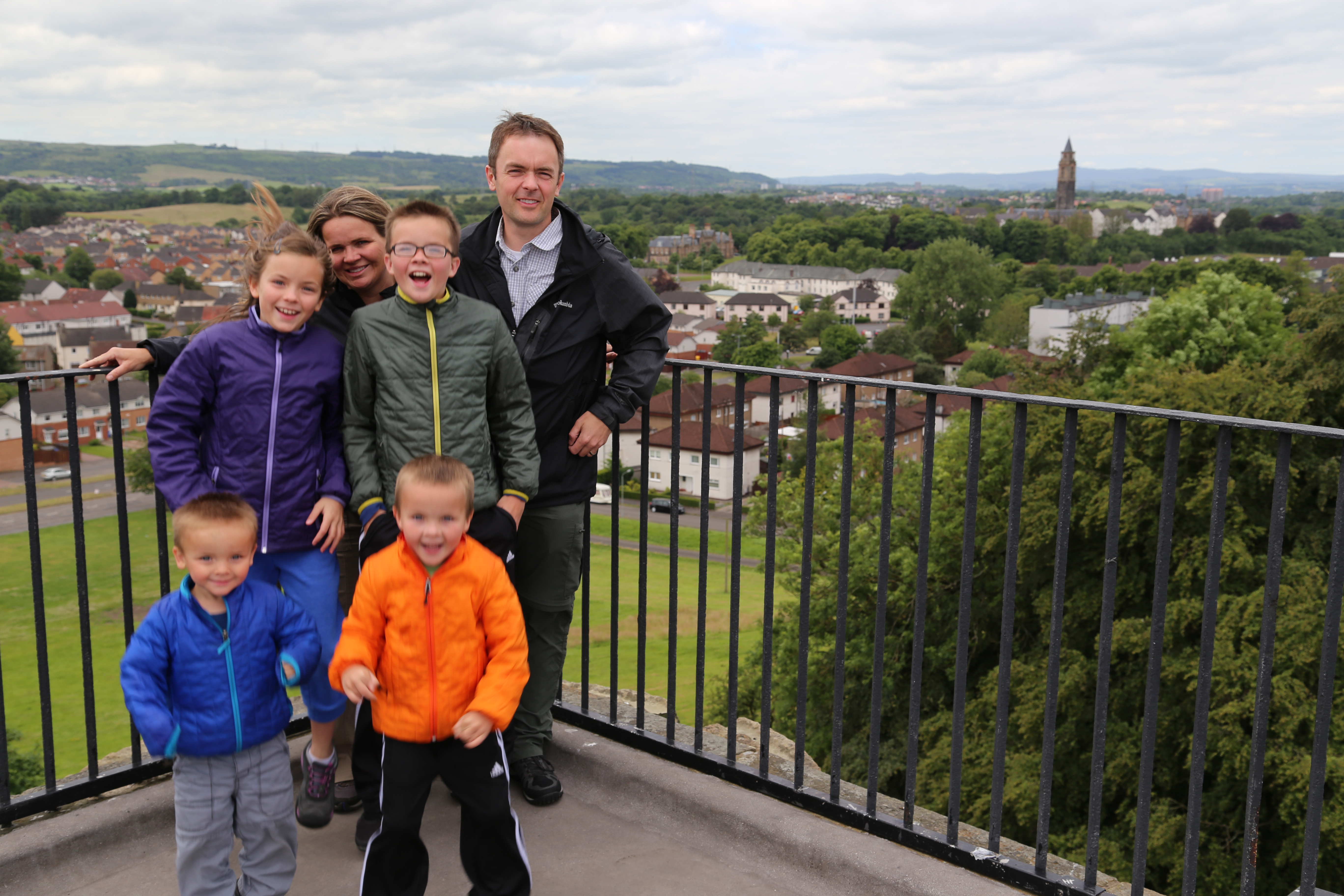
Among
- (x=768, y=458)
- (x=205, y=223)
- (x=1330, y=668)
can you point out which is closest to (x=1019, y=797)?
(x=768, y=458)

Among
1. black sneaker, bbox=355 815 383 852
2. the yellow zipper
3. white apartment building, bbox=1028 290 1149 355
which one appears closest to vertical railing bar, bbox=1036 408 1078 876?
the yellow zipper

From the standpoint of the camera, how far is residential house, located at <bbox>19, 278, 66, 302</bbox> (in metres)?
105

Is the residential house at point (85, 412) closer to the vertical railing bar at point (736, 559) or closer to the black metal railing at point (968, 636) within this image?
the black metal railing at point (968, 636)

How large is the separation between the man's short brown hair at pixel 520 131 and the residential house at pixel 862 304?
373ft

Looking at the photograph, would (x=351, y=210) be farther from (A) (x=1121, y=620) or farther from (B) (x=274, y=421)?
(A) (x=1121, y=620)

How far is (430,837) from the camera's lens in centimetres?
288

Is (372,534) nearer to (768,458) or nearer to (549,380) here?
(549,380)

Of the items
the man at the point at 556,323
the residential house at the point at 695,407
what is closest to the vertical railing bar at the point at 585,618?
the man at the point at 556,323

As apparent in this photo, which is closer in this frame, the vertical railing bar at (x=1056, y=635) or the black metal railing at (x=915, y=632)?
the black metal railing at (x=915, y=632)

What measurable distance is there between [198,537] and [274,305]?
662 mm

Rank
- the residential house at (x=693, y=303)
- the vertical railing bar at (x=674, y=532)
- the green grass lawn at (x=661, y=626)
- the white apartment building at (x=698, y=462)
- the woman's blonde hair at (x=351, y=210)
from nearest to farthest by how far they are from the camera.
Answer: the woman's blonde hair at (x=351, y=210) < the vertical railing bar at (x=674, y=532) < the white apartment building at (x=698, y=462) < the green grass lawn at (x=661, y=626) < the residential house at (x=693, y=303)

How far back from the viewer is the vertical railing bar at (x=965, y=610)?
99.4 inches

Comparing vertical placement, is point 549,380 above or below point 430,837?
above

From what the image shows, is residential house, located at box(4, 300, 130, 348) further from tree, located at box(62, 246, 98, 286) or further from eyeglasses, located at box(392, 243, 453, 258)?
eyeglasses, located at box(392, 243, 453, 258)
